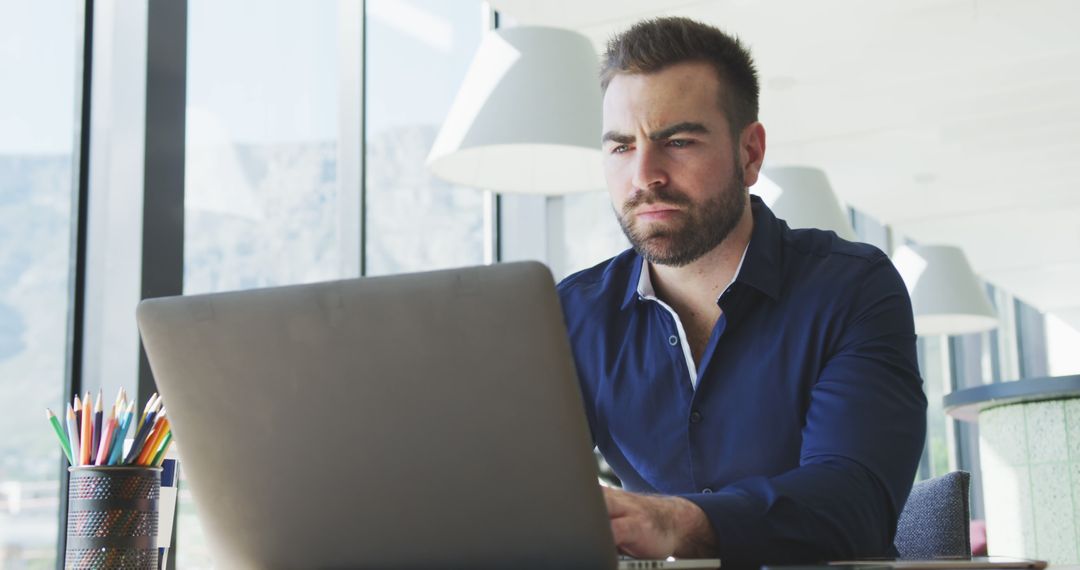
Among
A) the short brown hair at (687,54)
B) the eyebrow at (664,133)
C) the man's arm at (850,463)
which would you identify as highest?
the short brown hair at (687,54)

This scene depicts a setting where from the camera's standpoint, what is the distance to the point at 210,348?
863mm

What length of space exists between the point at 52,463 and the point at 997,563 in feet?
6.22

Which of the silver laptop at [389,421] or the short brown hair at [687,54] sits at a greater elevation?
the short brown hair at [687,54]

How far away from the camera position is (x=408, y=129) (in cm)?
376

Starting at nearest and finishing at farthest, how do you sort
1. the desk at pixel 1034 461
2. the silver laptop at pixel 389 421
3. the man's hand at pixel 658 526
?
the silver laptop at pixel 389 421 < the man's hand at pixel 658 526 < the desk at pixel 1034 461

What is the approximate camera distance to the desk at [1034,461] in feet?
9.68

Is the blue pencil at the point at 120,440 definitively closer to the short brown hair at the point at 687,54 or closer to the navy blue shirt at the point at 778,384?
the navy blue shirt at the point at 778,384

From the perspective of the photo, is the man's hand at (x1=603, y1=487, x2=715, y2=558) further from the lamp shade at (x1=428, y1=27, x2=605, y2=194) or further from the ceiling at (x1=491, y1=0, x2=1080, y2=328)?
the ceiling at (x1=491, y1=0, x2=1080, y2=328)

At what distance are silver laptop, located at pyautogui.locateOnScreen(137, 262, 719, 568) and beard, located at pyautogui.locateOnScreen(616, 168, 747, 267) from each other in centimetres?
64

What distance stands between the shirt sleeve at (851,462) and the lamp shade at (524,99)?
0.92 m

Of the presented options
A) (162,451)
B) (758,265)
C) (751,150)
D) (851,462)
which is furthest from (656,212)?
(162,451)

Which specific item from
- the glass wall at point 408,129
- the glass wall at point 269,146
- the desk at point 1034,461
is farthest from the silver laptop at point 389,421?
the glass wall at point 408,129

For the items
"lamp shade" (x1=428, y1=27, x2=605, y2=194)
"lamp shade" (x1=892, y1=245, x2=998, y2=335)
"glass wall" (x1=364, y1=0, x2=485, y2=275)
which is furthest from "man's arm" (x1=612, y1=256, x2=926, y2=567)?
"lamp shade" (x1=892, y1=245, x2=998, y2=335)

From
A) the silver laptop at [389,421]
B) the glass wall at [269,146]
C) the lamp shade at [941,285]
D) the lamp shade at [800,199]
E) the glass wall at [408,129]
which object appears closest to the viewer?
the silver laptop at [389,421]
